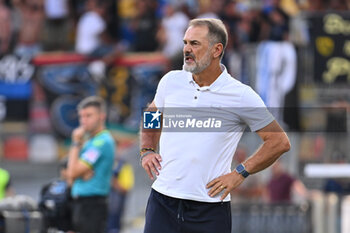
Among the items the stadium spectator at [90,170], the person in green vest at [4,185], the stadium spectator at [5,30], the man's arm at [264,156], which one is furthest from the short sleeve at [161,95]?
the stadium spectator at [5,30]

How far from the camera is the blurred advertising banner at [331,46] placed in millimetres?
10422

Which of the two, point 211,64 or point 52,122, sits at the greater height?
point 211,64

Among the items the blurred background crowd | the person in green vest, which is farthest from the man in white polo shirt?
the blurred background crowd

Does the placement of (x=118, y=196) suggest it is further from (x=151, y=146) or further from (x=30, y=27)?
(x=151, y=146)

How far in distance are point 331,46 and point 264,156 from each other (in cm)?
514

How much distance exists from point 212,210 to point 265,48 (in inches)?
325

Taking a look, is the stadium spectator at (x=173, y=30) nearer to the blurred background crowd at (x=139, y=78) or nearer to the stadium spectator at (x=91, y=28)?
the blurred background crowd at (x=139, y=78)

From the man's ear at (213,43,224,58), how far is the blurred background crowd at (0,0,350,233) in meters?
6.20

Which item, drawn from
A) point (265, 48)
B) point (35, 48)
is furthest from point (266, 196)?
point (35, 48)

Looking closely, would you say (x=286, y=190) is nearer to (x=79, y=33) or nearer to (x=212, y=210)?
(x=79, y=33)

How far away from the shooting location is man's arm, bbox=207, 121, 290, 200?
5703 millimetres

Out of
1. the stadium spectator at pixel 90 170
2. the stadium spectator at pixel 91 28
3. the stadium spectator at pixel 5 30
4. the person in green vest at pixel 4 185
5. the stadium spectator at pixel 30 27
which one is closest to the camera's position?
the stadium spectator at pixel 90 170

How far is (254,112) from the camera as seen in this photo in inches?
225

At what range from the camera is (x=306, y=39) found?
553 inches
